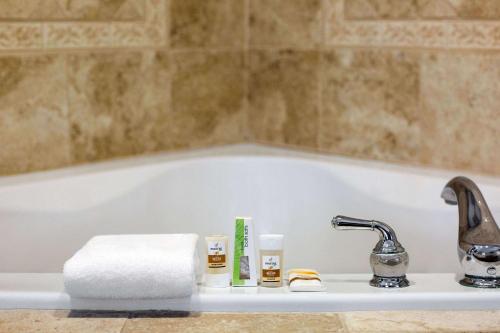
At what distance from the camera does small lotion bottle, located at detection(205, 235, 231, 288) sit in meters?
1.38

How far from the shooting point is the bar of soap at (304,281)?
1313 mm

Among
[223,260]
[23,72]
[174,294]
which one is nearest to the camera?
[174,294]

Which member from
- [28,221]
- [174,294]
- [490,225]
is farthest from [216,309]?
[28,221]

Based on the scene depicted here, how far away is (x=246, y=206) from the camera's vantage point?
7.48 feet

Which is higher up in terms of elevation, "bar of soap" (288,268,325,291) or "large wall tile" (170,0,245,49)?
"large wall tile" (170,0,245,49)

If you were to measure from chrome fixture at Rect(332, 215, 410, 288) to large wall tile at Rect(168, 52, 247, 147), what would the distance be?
119cm

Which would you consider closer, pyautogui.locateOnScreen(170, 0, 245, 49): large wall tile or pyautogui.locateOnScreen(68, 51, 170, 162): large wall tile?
A: pyautogui.locateOnScreen(68, 51, 170, 162): large wall tile

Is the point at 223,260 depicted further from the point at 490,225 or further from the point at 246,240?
the point at 490,225

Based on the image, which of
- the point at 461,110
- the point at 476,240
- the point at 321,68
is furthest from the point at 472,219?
the point at 321,68

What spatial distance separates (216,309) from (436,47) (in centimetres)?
120

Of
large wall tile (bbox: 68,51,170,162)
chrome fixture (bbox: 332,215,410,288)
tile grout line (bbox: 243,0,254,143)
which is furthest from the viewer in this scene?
tile grout line (bbox: 243,0,254,143)

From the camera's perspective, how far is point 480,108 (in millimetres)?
2127

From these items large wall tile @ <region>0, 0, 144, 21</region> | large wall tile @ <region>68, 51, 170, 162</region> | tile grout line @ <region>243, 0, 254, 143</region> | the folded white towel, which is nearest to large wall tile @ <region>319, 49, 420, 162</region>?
tile grout line @ <region>243, 0, 254, 143</region>

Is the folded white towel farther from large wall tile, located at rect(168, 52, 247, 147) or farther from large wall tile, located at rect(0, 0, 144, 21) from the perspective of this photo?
large wall tile, located at rect(168, 52, 247, 147)
